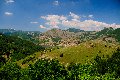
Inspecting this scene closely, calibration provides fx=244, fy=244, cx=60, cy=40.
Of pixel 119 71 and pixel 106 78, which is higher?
pixel 106 78

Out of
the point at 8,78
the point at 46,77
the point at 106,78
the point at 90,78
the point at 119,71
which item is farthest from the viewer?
the point at 119,71

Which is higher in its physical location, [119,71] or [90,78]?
[90,78]

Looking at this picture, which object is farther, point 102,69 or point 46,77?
point 102,69

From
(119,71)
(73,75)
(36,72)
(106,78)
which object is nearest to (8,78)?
(36,72)

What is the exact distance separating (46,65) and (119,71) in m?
50.6

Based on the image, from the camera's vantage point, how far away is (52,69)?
98938 mm

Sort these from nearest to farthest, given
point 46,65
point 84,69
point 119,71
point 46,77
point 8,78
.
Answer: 1. point 84,69
2. point 46,77
3. point 46,65
4. point 8,78
5. point 119,71

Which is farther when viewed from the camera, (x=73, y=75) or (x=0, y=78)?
(x=0, y=78)

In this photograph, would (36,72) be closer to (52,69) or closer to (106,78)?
(52,69)

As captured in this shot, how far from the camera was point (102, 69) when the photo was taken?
14662 centimetres

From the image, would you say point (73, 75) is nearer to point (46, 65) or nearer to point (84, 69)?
point (84, 69)

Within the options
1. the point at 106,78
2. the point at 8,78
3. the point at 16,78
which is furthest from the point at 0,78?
the point at 106,78

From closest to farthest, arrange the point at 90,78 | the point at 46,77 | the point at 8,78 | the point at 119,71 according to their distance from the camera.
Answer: the point at 90,78 → the point at 46,77 → the point at 8,78 → the point at 119,71

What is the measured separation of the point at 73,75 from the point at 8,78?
119ft
